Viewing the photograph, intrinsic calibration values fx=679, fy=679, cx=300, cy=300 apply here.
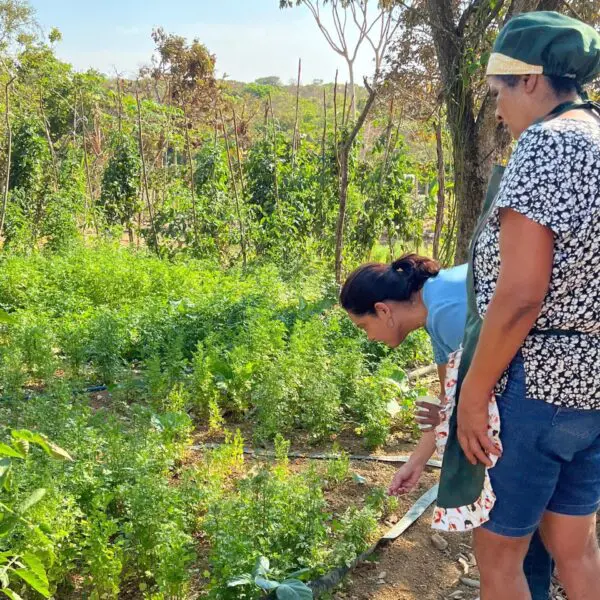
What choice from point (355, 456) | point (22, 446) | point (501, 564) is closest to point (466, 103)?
point (355, 456)

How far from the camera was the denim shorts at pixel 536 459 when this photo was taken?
154 cm

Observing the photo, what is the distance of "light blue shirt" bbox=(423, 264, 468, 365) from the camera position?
1.94 m

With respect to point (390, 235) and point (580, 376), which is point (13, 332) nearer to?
point (580, 376)

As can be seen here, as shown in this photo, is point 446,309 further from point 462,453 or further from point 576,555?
point 576,555

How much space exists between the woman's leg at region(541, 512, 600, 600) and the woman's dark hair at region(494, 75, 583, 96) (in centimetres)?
103

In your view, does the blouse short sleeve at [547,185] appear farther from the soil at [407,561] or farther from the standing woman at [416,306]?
the soil at [407,561]

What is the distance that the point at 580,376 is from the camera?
4.92ft

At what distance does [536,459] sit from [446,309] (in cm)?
53

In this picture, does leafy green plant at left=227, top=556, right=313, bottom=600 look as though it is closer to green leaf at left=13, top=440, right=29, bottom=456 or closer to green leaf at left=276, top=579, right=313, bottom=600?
green leaf at left=276, top=579, right=313, bottom=600

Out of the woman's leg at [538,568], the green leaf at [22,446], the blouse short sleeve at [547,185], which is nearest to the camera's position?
the blouse short sleeve at [547,185]

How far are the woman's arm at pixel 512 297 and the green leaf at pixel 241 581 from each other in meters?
1.11

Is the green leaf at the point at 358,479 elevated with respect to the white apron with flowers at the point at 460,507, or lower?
lower

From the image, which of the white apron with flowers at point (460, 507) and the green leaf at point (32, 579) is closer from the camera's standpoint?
the white apron with flowers at point (460, 507)

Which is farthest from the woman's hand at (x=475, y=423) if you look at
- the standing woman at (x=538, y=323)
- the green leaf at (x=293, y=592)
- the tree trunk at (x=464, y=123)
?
the tree trunk at (x=464, y=123)
